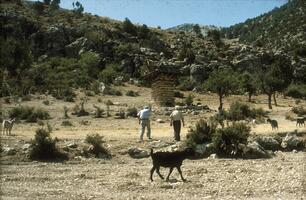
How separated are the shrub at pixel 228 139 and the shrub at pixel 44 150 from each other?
630 centimetres

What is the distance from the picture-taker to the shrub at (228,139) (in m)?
20.5

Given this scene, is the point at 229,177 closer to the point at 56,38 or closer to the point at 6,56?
the point at 6,56

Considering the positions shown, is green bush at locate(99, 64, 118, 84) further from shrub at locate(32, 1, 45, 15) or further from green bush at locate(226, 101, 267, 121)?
shrub at locate(32, 1, 45, 15)

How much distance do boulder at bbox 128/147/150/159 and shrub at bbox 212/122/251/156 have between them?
9.54 feet

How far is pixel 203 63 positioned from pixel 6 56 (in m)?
36.1

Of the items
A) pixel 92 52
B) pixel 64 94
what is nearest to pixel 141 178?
pixel 64 94

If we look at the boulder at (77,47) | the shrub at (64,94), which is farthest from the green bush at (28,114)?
the boulder at (77,47)

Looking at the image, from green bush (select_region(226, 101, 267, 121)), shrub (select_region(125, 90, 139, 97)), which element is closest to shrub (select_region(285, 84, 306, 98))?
shrub (select_region(125, 90, 139, 97))

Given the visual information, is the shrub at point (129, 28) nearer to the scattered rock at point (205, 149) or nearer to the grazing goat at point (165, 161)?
the scattered rock at point (205, 149)

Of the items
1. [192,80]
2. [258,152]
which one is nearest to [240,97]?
[192,80]

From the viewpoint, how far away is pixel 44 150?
19.7 metres

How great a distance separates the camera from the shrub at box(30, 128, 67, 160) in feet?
64.2

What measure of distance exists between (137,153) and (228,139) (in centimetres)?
386

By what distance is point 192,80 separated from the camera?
78312 millimetres
